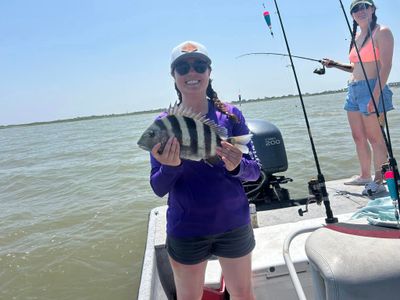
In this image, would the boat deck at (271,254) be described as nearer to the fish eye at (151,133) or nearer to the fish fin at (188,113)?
the fish fin at (188,113)

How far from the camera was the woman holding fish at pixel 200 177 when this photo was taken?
2.07 metres

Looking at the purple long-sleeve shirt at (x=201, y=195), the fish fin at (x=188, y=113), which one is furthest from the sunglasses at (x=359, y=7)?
the fish fin at (x=188, y=113)

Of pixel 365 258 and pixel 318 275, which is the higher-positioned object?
pixel 365 258

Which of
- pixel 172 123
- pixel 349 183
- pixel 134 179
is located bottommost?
pixel 134 179

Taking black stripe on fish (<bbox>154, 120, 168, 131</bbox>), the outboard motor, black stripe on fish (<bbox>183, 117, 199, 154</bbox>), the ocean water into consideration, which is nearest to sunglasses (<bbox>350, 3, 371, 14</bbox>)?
the outboard motor

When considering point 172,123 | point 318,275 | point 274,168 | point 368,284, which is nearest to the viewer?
point 368,284

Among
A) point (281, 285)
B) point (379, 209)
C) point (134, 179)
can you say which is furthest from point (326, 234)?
point (134, 179)

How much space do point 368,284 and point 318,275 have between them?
0.28 m

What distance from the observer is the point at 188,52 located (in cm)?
229

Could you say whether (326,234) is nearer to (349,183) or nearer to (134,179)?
(349,183)

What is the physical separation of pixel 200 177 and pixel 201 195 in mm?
106

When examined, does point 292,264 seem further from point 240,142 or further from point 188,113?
point 188,113

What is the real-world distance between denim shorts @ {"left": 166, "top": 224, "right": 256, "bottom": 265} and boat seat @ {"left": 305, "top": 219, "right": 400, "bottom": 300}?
23.0 inches

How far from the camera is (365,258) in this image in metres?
1.57
